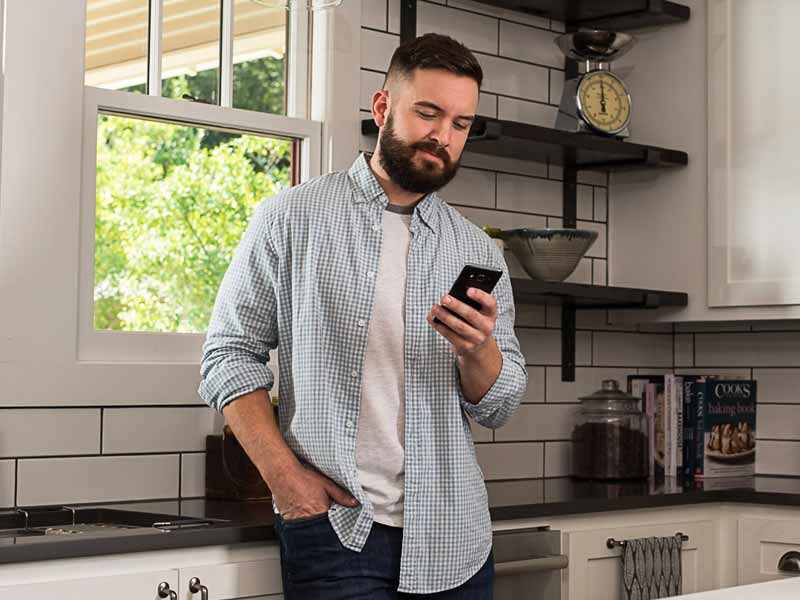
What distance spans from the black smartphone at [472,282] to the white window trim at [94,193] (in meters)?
1.00

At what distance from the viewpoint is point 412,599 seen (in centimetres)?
238

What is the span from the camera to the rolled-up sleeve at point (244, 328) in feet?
7.78

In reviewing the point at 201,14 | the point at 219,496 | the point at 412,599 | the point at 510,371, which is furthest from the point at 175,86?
the point at 412,599

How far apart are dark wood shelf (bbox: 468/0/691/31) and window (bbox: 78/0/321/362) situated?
0.72m

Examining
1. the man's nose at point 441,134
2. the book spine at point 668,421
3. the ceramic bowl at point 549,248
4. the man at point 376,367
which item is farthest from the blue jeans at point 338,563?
the book spine at point 668,421

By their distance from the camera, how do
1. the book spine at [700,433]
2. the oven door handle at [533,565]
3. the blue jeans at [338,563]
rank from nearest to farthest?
the blue jeans at [338,563], the oven door handle at [533,565], the book spine at [700,433]

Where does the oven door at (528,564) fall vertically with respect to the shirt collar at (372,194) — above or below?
below

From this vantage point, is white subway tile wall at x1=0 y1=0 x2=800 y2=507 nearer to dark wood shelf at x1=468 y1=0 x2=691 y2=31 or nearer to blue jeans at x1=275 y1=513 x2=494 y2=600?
dark wood shelf at x1=468 y1=0 x2=691 y2=31

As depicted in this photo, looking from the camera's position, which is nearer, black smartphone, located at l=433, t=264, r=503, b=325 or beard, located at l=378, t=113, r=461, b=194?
black smartphone, located at l=433, t=264, r=503, b=325

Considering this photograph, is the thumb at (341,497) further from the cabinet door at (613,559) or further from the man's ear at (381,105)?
the cabinet door at (613,559)

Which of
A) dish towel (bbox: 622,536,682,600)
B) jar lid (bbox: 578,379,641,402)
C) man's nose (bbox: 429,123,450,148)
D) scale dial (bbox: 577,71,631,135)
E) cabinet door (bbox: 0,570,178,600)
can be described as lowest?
dish towel (bbox: 622,536,682,600)

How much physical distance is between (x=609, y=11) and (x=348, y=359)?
1.87 meters

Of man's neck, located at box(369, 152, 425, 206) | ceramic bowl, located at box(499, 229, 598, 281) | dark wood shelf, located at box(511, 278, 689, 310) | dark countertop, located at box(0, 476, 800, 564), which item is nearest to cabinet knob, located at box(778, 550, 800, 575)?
dark countertop, located at box(0, 476, 800, 564)

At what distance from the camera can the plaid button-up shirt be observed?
2352mm
